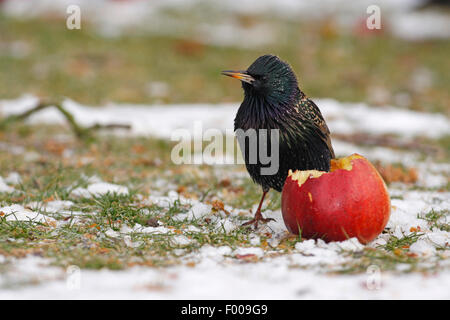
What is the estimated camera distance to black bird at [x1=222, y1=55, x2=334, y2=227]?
3.51m

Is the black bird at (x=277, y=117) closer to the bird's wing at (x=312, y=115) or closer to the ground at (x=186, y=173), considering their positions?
the bird's wing at (x=312, y=115)

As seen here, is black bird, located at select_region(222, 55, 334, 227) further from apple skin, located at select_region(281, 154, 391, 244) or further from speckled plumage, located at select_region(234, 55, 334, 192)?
apple skin, located at select_region(281, 154, 391, 244)

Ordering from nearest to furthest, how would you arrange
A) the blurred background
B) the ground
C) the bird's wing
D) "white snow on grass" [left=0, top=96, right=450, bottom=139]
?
the ground
the bird's wing
"white snow on grass" [left=0, top=96, right=450, bottom=139]
the blurred background

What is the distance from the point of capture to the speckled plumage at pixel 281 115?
351 cm

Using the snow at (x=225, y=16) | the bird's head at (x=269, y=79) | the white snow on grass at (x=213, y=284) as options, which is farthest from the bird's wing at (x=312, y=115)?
the snow at (x=225, y=16)

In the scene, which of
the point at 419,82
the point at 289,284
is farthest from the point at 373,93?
the point at 289,284

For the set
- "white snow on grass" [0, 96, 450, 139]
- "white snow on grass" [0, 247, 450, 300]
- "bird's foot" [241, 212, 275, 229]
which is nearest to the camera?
"white snow on grass" [0, 247, 450, 300]

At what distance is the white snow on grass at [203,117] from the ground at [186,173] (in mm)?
29

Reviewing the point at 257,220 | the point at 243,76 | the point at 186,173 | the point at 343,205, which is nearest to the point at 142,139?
the point at 186,173

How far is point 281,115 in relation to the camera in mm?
3520

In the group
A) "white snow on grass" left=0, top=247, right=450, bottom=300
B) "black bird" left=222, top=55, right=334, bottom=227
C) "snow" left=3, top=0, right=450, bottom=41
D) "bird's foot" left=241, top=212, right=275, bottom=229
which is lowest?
"white snow on grass" left=0, top=247, right=450, bottom=300

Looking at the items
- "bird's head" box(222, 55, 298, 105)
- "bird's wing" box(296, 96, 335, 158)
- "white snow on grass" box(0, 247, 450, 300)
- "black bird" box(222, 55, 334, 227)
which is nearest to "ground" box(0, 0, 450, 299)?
"white snow on grass" box(0, 247, 450, 300)

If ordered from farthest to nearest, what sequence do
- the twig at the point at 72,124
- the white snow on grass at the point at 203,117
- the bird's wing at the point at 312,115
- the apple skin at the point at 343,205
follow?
the white snow on grass at the point at 203,117 → the twig at the point at 72,124 → the bird's wing at the point at 312,115 → the apple skin at the point at 343,205

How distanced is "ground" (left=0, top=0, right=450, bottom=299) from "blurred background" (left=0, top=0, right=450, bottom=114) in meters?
0.05
